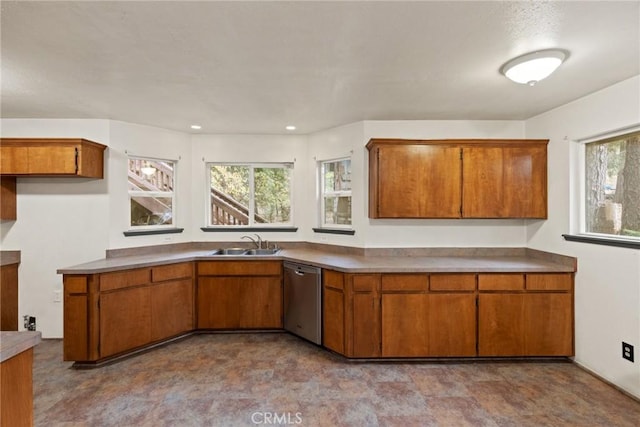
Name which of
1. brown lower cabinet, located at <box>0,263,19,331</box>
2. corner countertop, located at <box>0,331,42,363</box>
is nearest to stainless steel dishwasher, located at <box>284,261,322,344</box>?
corner countertop, located at <box>0,331,42,363</box>

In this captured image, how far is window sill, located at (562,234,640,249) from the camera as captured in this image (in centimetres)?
229

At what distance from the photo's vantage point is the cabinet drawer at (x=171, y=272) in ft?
10.3

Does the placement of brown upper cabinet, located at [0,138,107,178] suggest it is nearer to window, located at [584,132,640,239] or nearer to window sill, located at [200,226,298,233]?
window sill, located at [200,226,298,233]

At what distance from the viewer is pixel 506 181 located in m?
3.15

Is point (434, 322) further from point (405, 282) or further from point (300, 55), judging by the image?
point (300, 55)

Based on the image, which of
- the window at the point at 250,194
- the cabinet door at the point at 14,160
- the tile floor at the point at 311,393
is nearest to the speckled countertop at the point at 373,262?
the window at the point at 250,194

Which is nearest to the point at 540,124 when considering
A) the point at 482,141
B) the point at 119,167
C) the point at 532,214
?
the point at 482,141

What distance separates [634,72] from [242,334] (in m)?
4.20

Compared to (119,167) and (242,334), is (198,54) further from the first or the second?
(242,334)

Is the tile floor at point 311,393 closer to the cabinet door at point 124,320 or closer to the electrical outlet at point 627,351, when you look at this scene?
the cabinet door at point 124,320

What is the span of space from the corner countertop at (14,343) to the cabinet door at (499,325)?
309 centimetres

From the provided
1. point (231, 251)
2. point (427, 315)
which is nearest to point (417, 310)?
point (427, 315)

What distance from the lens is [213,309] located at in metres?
3.46

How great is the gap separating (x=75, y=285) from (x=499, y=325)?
3873mm
